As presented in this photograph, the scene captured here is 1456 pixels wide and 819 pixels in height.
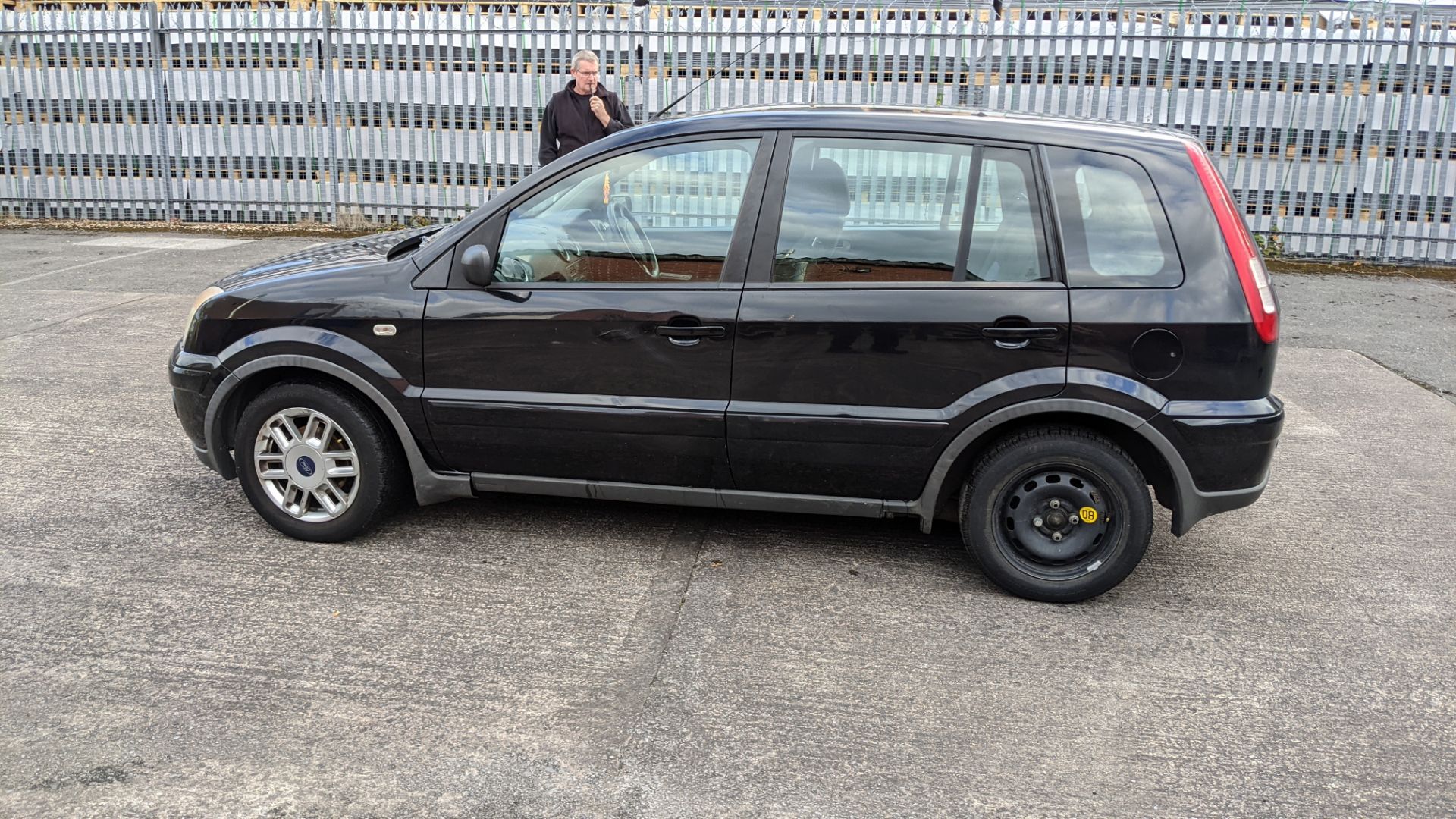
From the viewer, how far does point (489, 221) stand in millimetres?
4547

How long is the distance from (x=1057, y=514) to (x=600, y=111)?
546cm

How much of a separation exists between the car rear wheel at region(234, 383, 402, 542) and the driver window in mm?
824

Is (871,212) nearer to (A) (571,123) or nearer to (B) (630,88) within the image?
(A) (571,123)

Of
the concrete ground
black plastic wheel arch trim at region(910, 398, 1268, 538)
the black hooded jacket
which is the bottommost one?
the concrete ground

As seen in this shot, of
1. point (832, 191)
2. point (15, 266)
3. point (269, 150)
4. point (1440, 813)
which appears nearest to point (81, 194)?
point (269, 150)

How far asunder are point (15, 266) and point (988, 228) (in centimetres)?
1035

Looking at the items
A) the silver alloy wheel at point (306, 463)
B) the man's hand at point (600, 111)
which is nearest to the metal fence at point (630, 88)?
the man's hand at point (600, 111)

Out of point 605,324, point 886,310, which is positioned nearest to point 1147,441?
point 886,310

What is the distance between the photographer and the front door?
4391mm

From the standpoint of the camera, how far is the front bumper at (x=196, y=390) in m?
4.74

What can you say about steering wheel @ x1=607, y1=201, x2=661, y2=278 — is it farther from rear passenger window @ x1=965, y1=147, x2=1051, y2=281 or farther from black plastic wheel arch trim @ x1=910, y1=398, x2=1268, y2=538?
black plastic wheel arch trim @ x1=910, y1=398, x2=1268, y2=538

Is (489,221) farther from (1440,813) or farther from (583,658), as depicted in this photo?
(1440,813)

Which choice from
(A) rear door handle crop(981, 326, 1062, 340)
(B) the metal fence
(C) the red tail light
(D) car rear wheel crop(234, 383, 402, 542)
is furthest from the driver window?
(B) the metal fence

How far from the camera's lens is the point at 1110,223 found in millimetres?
4188
